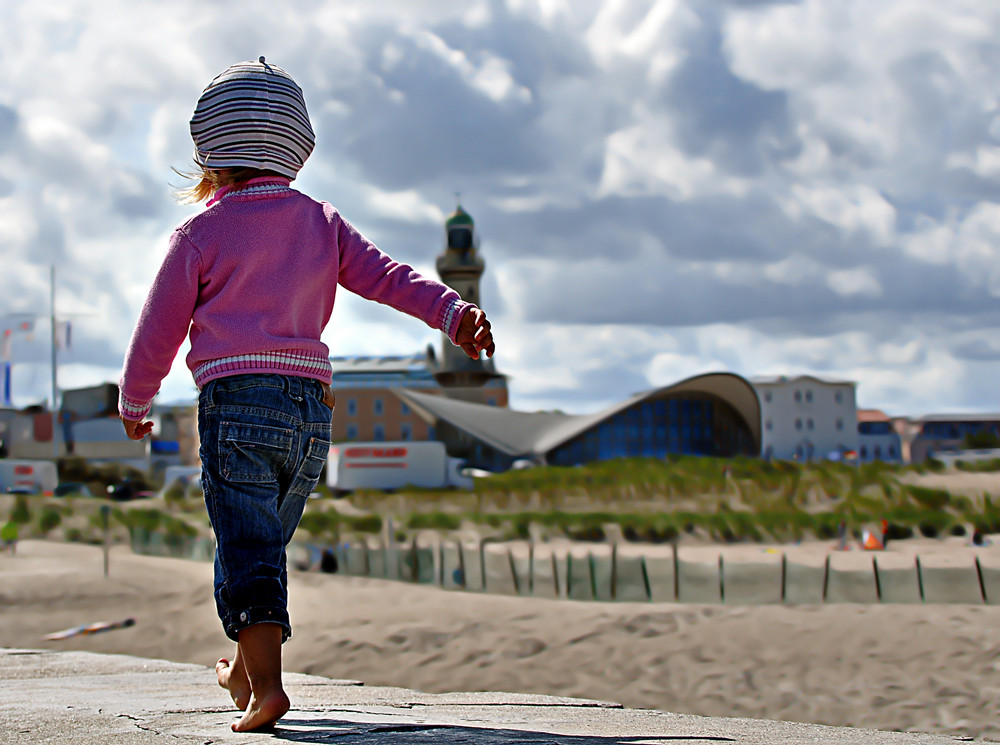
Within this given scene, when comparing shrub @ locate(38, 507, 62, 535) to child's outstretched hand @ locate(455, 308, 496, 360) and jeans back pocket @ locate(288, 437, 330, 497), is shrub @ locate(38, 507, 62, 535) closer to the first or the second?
jeans back pocket @ locate(288, 437, 330, 497)

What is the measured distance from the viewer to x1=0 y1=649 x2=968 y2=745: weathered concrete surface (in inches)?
76.7

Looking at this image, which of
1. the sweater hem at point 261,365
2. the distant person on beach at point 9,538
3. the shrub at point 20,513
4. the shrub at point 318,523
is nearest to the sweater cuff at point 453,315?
the sweater hem at point 261,365

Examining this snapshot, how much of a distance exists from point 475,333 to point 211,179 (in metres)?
0.75

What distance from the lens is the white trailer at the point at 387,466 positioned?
125 feet

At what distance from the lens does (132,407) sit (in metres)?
2.41

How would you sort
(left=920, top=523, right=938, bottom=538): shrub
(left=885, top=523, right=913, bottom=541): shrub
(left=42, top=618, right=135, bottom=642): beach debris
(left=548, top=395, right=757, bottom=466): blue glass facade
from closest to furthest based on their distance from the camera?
(left=42, top=618, right=135, bottom=642): beach debris, (left=885, top=523, right=913, bottom=541): shrub, (left=920, top=523, right=938, bottom=538): shrub, (left=548, top=395, right=757, bottom=466): blue glass facade

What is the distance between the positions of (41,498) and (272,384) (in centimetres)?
3238

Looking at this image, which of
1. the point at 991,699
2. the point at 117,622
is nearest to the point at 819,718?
the point at 991,699

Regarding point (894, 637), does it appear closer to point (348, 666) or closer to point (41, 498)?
point (348, 666)

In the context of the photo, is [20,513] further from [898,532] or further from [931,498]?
[931,498]

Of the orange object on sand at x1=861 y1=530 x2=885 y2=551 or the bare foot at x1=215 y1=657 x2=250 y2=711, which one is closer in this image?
the bare foot at x1=215 y1=657 x2=250 y2=711

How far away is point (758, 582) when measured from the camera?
1368cm

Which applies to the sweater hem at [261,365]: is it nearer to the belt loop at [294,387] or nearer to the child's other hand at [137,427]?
the belt loop at [294,387]

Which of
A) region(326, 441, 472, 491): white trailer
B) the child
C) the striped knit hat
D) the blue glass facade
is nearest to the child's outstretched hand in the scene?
the child
